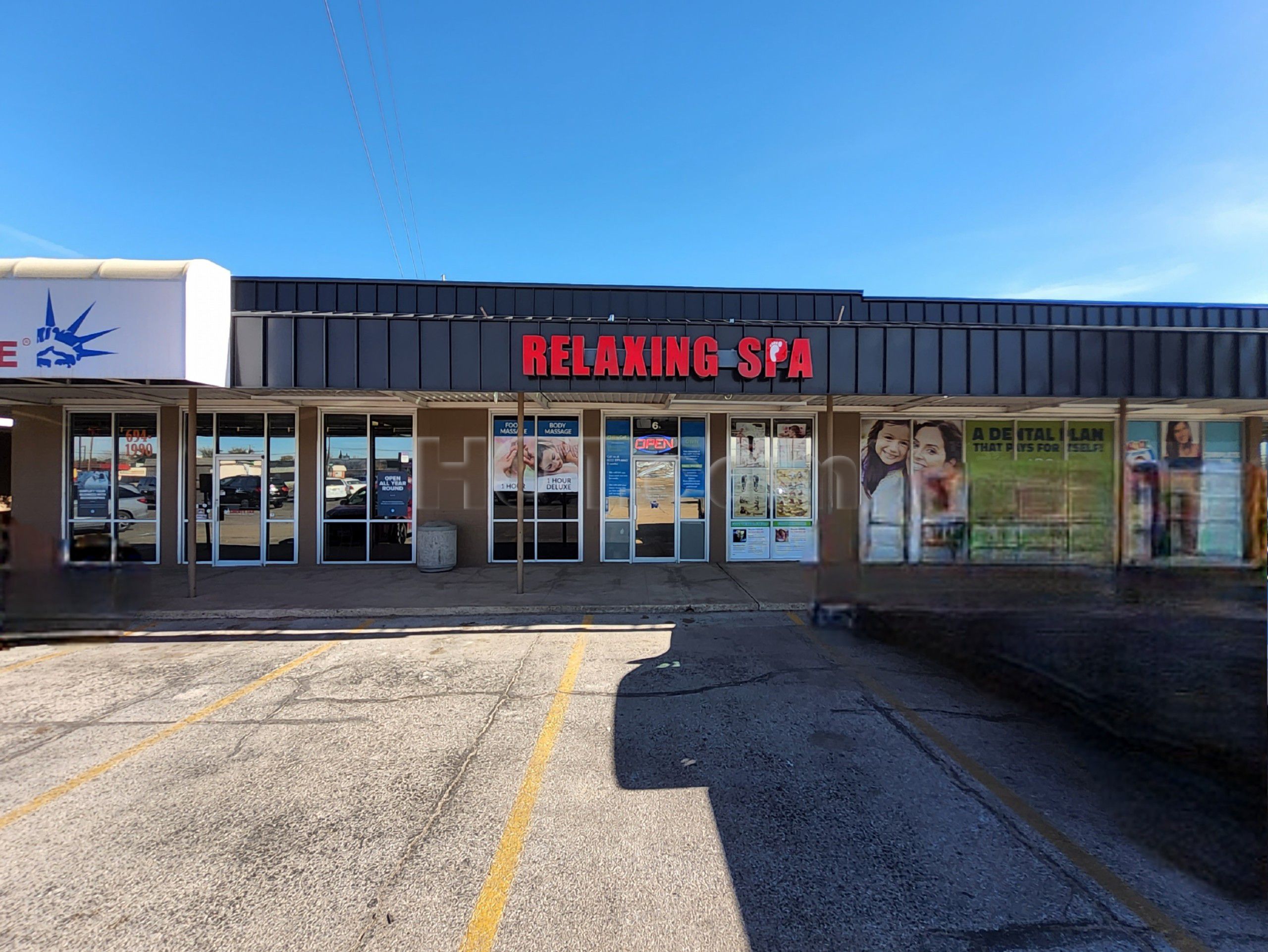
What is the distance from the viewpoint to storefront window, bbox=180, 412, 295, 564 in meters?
11.9

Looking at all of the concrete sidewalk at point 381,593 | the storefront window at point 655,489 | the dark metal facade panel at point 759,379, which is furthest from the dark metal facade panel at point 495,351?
the storefront window at point 655,489

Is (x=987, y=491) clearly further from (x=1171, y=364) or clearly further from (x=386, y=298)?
(x=386, y=298)

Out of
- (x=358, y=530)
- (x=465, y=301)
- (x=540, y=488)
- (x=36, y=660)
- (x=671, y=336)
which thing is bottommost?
(x=36, y=660)

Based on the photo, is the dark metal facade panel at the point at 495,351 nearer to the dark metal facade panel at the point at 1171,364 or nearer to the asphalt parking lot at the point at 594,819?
the asphalt parking lot at the point at 594,819

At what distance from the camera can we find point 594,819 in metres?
3.41

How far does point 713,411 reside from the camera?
1234 cm

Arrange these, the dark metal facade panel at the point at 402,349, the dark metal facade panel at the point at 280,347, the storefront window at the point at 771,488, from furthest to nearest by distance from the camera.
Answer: the storefront window at the point at 771,488, the dark metal facade panel at the point at 402,349, the dark metal facade panel at the point at 280,347

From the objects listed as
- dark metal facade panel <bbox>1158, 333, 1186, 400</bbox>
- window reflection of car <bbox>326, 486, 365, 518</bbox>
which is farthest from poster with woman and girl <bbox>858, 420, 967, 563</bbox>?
window reflection of car <bbox>326, 486, 365, 518</bbox>

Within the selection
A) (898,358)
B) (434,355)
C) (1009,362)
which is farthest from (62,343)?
(1009,362)

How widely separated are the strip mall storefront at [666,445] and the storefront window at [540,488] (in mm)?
54

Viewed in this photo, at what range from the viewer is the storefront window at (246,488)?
1194 centimetres

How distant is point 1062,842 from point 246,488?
1377 cm

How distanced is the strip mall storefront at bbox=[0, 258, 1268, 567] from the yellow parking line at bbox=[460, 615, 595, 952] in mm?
5465

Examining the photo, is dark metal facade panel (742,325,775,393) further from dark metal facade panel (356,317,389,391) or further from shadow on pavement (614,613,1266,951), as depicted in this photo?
dark metal facade panel (356,317,389,391)
